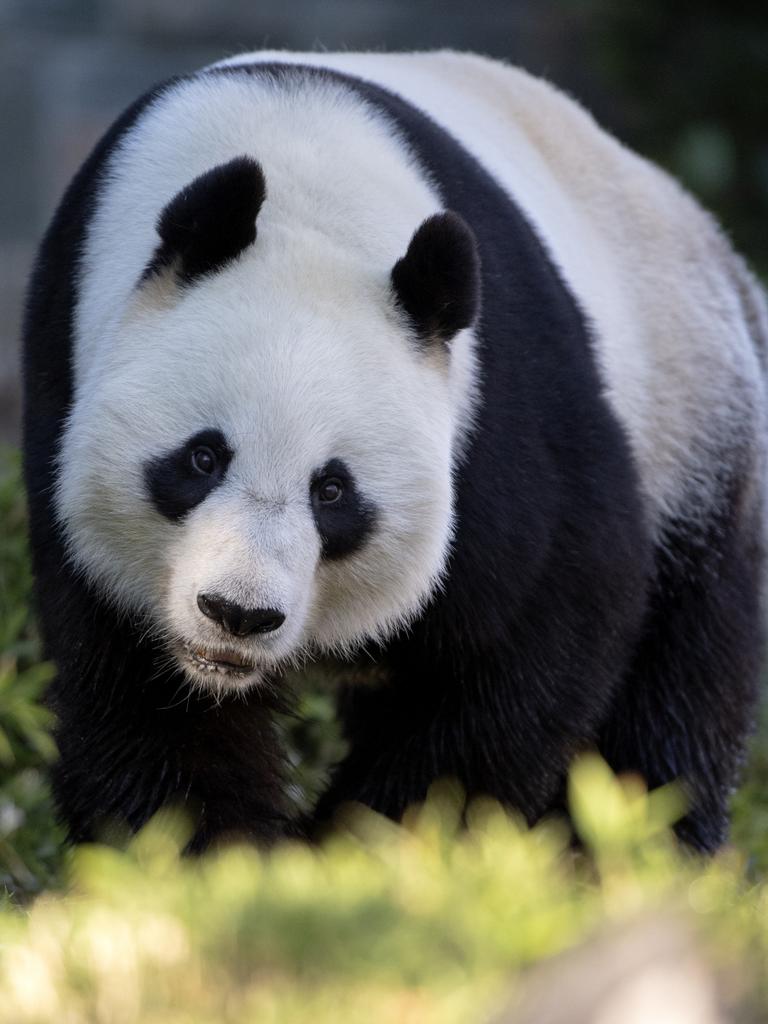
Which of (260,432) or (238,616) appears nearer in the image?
(238,616)

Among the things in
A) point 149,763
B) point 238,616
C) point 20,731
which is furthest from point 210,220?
point 20,731

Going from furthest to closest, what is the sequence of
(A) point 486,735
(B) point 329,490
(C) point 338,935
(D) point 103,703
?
(A) point 486,735, (D) point 103,703, (B) point 329,490, (C) point 338,935

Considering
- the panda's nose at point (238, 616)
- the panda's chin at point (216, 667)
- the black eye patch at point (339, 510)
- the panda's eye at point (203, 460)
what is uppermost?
the panda's eye at point (203, 460)

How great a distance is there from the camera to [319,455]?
3359 mm

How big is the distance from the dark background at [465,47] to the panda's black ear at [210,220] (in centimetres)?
825

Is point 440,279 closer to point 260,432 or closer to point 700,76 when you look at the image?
point 260,432

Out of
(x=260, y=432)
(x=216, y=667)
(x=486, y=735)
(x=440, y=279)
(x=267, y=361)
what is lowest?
(x=486, y=735)

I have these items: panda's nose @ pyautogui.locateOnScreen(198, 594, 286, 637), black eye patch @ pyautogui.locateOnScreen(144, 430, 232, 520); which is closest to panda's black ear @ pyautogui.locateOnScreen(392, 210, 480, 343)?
black eye patch @ pyautogui.locateOnScreen(144, 430, 232, 520)

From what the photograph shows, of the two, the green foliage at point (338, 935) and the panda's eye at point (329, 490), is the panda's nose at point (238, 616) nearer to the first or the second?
the panda's eye at point (329, 490)

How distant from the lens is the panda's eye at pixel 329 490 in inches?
134

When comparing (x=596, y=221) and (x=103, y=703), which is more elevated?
(x=596, y=221)

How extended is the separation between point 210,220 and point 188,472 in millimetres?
504

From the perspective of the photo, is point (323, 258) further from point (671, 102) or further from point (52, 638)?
point (671, 102)

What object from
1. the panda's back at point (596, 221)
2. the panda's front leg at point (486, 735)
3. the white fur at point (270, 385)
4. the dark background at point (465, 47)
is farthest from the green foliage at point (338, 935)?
the dark background at point (465, 47)
